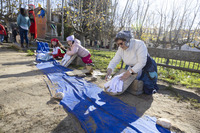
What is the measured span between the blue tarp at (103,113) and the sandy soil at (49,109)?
0.43ft

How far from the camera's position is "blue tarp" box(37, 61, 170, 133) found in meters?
1.66

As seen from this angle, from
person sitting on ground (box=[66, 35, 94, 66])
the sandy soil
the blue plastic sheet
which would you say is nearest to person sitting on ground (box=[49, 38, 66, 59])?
person sitting on ground (box=[66, 35, 94, 66])

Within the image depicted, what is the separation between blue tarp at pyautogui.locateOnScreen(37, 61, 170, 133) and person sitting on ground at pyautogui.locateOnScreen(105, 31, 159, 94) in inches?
24.9

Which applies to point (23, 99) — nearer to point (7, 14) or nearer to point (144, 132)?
point (144, 132)

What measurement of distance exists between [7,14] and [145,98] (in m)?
16.6

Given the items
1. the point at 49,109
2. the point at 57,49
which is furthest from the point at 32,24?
the point at 49,109

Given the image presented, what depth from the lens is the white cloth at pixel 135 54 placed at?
249cm

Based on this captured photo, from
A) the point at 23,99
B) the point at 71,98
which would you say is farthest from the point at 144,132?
the point at 23,99

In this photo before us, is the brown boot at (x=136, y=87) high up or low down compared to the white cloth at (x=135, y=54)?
down

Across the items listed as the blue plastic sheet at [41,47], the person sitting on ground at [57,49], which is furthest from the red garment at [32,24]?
the person sitting on ground at [57,49]

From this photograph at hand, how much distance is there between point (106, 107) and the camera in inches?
83.9

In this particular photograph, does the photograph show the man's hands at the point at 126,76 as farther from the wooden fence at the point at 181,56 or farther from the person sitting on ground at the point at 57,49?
the person sitting on ground at the point at 57,49

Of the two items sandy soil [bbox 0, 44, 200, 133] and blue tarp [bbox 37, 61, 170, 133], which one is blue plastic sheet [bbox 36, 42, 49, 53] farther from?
blue tarp [bbox 37, 61, 170, 133]

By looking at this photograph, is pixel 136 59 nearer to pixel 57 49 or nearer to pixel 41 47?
pixel 57 49
